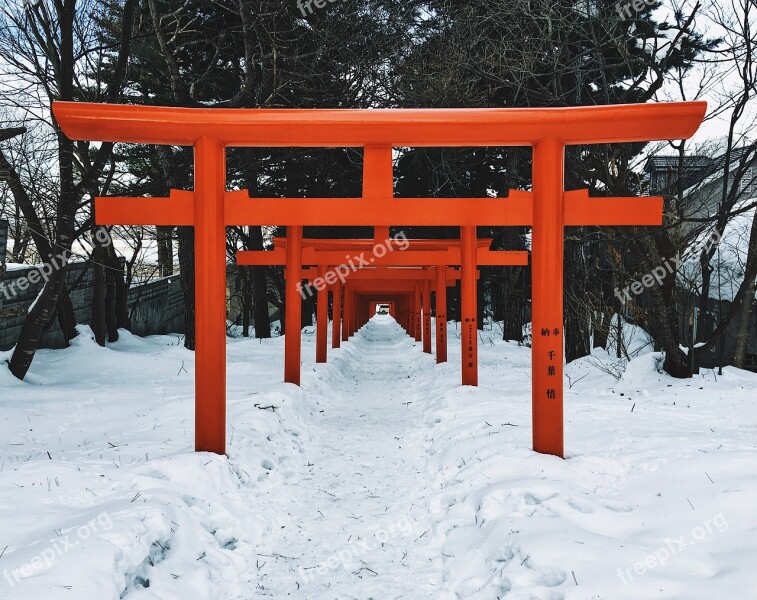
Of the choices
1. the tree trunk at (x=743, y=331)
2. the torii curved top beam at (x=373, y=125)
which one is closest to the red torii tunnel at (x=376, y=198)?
the torii curved top beam at (x=373, y=125)

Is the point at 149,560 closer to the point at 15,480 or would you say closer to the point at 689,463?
the point at 15,480

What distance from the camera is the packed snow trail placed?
3.32 meters

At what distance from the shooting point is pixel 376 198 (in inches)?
185

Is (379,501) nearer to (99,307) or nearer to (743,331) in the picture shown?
(743,331)

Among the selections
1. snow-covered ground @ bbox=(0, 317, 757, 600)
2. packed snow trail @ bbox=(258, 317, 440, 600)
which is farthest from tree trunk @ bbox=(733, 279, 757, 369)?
packed snow trail @ bbox=(258, 317, 440, 600)

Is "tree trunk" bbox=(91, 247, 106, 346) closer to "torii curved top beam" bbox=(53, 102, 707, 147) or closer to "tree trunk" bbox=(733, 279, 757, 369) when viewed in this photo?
"torii curved top beam" bbox=(53, 102, 707, 147)

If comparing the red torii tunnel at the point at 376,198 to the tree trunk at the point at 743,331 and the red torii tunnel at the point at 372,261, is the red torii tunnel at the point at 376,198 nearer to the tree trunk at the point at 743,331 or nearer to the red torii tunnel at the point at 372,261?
the red torii tunnel at the point at 372,261

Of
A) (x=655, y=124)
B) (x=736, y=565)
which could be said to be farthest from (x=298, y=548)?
(x=655, y=124)

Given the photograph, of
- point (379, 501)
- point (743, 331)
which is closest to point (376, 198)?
point (379, 501)

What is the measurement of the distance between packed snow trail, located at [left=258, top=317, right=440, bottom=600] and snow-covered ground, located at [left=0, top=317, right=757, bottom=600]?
0.02 meters

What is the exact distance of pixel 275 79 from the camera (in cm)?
1073

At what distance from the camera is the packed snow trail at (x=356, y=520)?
3.32 m

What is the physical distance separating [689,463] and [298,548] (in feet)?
8.80

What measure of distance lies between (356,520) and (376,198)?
252 cm
